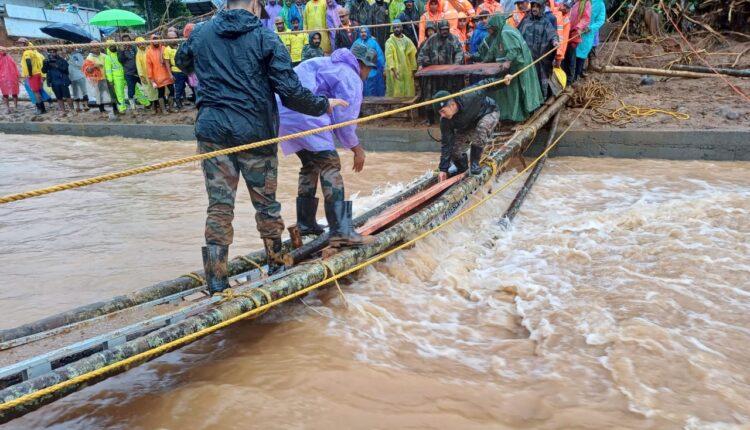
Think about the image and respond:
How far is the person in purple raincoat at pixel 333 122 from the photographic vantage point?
358cm

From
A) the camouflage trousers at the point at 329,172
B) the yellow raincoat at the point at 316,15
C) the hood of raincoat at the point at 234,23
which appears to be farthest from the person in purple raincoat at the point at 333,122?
the yellow raincoat at the point at 316,15

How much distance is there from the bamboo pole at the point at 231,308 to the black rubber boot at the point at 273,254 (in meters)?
0.29

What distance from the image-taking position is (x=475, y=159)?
18.2 ft

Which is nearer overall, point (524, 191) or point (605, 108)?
point (524, 191)

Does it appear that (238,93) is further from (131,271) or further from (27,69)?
(27,69)

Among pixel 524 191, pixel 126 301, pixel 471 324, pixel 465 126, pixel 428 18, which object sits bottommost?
pixel 471 324

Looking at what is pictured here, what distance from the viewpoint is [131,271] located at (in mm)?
4773

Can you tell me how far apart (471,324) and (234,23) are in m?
2.21

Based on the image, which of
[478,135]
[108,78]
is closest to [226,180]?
[478,135]

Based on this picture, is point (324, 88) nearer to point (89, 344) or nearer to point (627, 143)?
point (89, 344)

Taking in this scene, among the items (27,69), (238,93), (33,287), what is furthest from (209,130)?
(27,69)

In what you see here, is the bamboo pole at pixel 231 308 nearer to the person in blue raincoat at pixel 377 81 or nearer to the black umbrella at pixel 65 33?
the person in blue raincoat at pixel 377 81

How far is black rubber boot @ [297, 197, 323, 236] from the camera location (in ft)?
13.5

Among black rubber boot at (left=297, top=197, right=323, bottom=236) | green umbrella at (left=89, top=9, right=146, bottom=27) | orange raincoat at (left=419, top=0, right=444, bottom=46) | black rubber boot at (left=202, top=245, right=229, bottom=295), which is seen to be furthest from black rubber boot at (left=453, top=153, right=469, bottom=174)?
green umbrella at (left=89, top=9, right=146, bottom=27)
